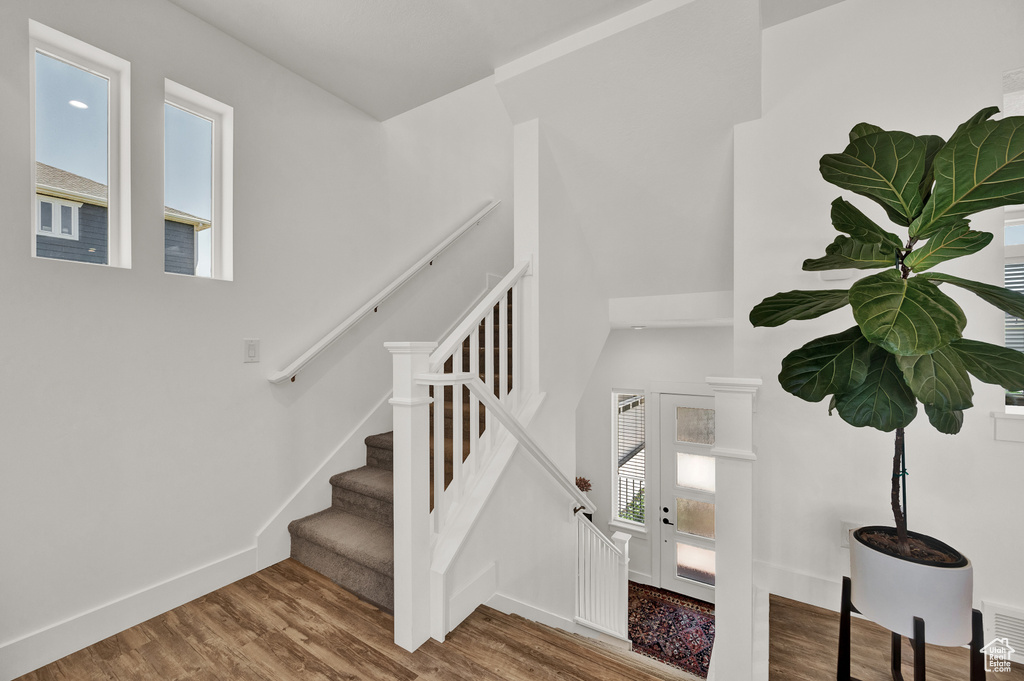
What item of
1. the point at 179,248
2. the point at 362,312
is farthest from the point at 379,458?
the point at 179,248

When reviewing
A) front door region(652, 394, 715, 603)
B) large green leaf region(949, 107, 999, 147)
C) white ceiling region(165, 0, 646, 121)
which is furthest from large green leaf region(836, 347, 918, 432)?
front door region(652, 394, 715, 603)

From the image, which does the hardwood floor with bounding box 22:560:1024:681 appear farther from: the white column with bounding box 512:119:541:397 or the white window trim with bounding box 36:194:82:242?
the white window trim with bounding box 36:194:82:242

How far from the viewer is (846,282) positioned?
2.03 m

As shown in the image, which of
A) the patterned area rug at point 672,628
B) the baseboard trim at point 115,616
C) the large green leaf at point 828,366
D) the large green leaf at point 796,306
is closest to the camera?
the large green leaf at point 828,366

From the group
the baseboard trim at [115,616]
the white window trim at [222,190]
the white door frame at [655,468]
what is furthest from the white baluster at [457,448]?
the white door frame at [655,468]

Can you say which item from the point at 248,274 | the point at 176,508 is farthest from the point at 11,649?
the point at 248,274

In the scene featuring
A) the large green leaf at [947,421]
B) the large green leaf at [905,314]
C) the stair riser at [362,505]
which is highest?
the large green leaf at [905,314]

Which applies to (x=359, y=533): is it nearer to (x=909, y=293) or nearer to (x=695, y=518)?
(x=909, y=293)

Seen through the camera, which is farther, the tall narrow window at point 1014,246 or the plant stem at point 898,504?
the tall narrow window at point 1014,246

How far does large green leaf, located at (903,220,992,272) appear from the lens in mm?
1174

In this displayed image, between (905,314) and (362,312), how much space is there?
2405 millimetres

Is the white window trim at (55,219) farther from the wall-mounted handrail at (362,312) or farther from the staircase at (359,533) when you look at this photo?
the staircase at (359,533)

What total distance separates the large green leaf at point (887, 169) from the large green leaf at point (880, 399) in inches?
16.1

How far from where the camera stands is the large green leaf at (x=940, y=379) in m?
1.12
